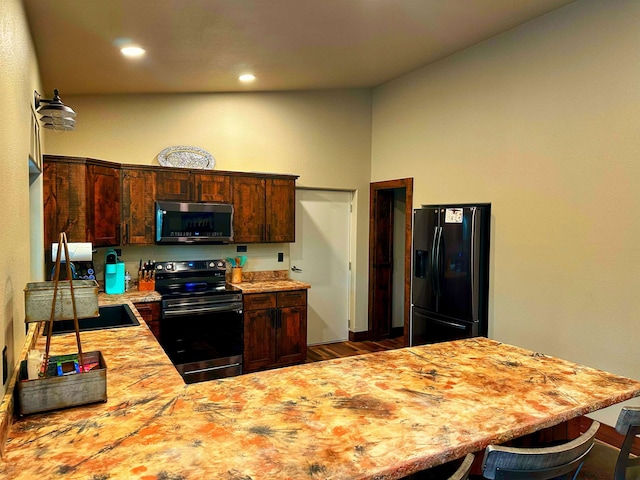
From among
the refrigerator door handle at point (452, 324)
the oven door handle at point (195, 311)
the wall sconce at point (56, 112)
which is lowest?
the refrigerator door handle at point (452, 324)

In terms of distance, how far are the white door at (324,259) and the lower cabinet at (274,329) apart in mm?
809

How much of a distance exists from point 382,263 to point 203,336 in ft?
8.48

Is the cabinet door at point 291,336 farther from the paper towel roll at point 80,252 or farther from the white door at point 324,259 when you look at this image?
the paper towel roll at point 80,252

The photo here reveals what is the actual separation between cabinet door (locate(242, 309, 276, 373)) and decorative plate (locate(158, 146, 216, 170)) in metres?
1.62

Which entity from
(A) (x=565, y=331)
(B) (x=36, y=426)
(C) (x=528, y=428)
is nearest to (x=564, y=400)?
(C) (x=528, y=428)

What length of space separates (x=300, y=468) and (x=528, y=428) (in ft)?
2.53

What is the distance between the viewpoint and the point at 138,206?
4016 mm

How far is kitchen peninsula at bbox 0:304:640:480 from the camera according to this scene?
3.69 feet

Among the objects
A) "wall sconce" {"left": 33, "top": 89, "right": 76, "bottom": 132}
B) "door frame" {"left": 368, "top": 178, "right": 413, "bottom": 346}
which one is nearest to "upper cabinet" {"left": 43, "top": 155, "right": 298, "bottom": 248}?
"wall sconce" {"left": 33, "top": 89, "right": 76, "bottom": 132}

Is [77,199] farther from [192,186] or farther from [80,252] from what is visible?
[192,186]

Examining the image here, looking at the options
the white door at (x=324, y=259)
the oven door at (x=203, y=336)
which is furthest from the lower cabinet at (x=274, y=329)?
the white door at (x=324, y=259)

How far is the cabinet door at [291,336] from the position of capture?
438 cm

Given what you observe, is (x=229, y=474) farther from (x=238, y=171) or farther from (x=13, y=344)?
(x=238, y=171)

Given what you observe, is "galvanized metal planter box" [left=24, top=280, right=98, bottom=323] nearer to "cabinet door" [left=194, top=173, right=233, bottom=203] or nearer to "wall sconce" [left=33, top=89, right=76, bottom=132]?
"wall sconce" [left=33, top=89, right=76, bottom=132]
